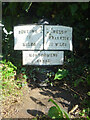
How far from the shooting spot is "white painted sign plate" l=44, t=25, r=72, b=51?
198 centimetres

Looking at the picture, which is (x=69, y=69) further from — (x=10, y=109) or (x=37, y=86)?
(x=10, y=109)

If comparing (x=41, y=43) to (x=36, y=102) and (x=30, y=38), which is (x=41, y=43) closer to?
(x=30, y=38)

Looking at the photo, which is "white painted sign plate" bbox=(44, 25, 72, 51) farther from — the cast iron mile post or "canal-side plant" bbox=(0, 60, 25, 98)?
"canal-side plant" bbox=(0, 60, 25, 98)

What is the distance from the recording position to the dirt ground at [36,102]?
2195 mm

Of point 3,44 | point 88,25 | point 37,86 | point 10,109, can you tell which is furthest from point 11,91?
point 88,25

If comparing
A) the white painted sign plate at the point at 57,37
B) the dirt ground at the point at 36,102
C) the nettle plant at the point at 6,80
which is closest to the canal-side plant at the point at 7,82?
the nettle plant at the point at 6,80

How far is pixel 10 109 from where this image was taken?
2240mm

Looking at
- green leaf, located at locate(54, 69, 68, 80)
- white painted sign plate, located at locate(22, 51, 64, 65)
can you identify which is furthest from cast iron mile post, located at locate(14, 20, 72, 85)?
green leaf, located at locate(54, 69, 68, 80)

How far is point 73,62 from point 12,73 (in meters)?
1.33

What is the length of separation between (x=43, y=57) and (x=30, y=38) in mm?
378

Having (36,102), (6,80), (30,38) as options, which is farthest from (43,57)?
(6,80)

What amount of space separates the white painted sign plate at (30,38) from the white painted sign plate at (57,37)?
0.32 ft

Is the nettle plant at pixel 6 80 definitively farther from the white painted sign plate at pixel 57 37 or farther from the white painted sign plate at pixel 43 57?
the white painted sign plate at pixel 57 37

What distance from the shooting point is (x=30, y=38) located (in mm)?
2154
